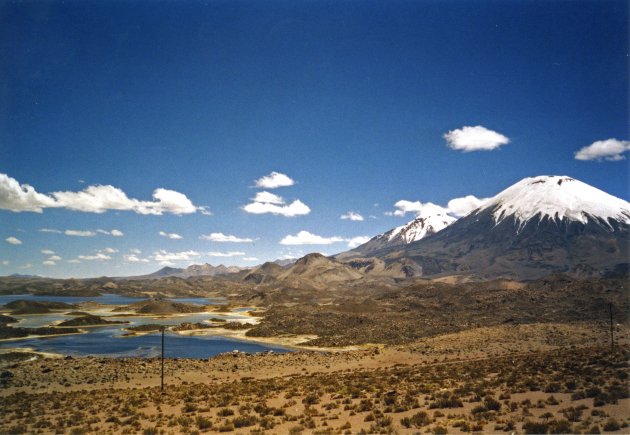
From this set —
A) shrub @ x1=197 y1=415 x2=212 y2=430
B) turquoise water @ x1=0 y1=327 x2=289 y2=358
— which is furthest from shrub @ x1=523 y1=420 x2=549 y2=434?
turquoise water @ x1=0 y1=327 x2=289 y2=358

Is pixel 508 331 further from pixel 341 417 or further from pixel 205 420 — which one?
pixel 205 420

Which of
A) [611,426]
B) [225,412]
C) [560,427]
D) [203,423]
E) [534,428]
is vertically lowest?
[225,412]

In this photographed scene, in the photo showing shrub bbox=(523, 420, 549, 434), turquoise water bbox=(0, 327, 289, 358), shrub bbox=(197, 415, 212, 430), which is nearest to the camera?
shrub bbox=(523, 420, 549, 434)

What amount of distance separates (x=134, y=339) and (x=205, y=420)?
6742 centimetres

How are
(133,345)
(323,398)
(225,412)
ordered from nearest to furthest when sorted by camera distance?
(225,412) < (323,398) < (133,345)

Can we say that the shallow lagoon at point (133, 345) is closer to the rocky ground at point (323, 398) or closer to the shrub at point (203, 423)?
the rocky ground at point (323, 398)

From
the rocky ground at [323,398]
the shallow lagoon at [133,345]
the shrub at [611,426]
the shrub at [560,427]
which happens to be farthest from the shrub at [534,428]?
the shallow lagoon at [133,345]

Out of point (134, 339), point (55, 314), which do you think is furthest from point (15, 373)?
point (55, 314)

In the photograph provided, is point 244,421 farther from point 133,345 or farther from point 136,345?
point 133,345

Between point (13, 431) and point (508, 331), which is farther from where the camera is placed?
point (508, 331)

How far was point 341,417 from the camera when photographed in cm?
2333

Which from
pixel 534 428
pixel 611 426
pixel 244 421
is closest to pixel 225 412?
pixel 244 421

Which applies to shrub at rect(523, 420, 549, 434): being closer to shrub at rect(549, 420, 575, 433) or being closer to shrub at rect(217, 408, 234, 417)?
shrub at rect(549, 420, 575, 433)

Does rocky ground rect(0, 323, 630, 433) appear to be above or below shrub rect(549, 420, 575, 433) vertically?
below
